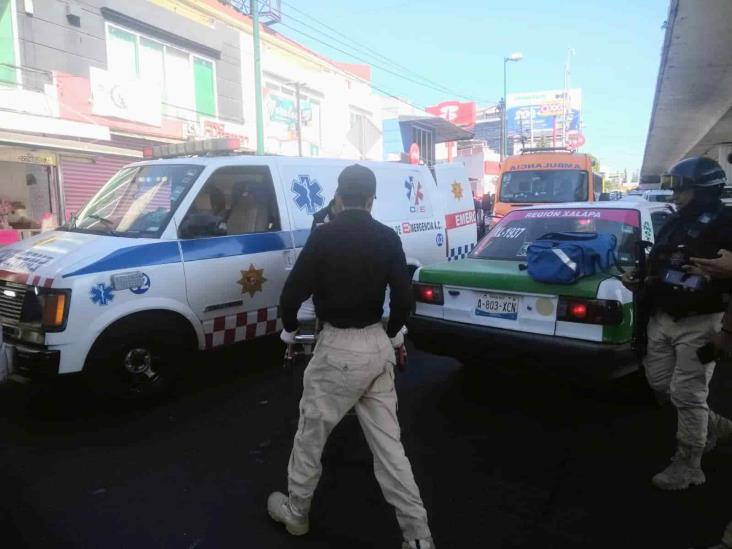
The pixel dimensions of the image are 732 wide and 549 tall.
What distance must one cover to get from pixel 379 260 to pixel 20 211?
38.8 ft

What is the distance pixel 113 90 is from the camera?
43.0ft

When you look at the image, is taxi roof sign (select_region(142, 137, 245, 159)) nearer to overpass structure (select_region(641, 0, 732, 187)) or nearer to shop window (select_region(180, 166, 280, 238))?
shop window (select_region(180, 166, 280, 238))

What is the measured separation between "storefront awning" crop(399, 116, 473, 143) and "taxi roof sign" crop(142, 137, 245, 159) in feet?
69.8

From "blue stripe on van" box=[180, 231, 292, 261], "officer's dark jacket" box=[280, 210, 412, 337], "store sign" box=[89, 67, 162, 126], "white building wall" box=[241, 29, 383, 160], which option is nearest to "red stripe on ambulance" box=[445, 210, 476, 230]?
"blue stripe on van" box=[180, 231, 292, 261]

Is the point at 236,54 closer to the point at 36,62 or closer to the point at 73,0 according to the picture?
the point at 73,0

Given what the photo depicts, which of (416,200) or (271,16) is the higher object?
(271,16)

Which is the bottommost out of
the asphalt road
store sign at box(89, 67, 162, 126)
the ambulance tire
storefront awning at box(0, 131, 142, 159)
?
the asphalt road

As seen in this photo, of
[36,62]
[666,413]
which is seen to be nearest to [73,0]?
[36,62]

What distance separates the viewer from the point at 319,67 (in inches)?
848

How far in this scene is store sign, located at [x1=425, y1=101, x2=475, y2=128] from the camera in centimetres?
3391

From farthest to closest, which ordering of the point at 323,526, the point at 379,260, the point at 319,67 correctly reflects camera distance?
the point at 319,67 → the point at 323,526 → the point at 379,260

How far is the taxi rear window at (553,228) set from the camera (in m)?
4.57

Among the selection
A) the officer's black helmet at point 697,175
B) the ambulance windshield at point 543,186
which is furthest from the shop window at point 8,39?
the officer's black helmet at point 697,175

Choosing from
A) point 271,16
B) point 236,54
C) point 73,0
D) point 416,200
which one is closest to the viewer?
point 416,200
